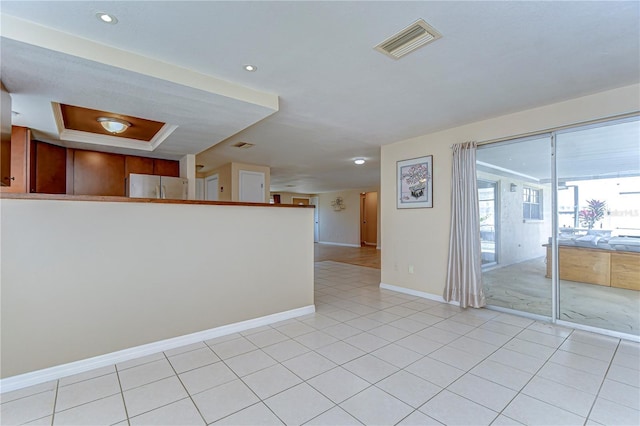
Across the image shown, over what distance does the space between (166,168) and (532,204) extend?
5.57 m

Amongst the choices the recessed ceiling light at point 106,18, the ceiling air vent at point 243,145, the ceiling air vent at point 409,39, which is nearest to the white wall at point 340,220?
the ceiling air vent at point 243,145

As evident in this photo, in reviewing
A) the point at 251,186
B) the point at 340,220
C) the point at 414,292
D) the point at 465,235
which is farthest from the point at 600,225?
the point at 340,220

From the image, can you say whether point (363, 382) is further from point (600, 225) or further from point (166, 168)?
point (166, 168)

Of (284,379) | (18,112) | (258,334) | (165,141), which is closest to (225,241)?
(258,334)

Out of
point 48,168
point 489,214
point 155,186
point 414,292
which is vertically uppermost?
point 48,168

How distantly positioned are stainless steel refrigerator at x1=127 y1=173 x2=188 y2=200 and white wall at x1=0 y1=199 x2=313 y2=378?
6.80ft

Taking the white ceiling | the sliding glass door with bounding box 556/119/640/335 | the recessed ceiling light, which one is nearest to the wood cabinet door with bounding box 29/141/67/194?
the white ceiling

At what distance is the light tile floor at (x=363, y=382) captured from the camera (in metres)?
1.73

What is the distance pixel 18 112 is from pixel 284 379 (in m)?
3.63

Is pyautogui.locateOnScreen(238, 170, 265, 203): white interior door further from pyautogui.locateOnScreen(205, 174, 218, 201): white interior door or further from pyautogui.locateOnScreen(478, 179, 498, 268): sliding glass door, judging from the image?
pyautogui.locateOnScreen(478, 179, 498, 268): sliding glass door

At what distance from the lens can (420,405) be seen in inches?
71.9

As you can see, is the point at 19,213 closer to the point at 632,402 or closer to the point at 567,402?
the point at 567,402

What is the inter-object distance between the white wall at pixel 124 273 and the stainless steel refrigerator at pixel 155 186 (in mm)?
2073

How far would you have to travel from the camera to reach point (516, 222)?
372 cm
